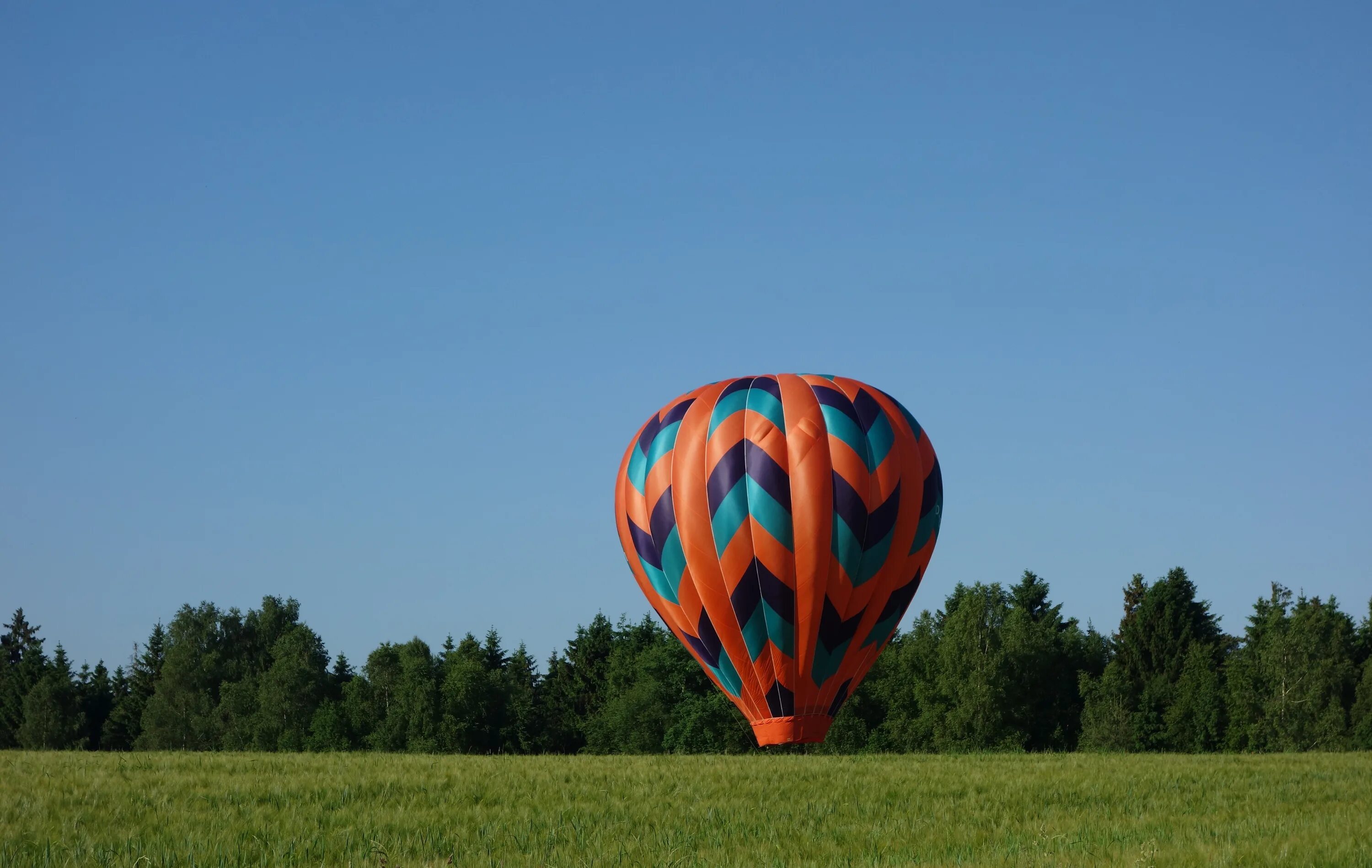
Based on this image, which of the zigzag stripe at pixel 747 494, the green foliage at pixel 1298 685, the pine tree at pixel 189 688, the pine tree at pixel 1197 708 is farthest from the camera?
the pine tree at pixel 189 688

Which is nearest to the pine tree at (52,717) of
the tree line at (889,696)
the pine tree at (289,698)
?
the tree line at (889,696)

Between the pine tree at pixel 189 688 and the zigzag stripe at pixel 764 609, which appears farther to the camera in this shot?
the pine tree at pixel 189 688

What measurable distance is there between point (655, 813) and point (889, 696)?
5771 cm

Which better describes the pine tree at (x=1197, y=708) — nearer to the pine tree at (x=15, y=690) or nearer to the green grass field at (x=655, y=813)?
the green grass field at (x=655, y=813)

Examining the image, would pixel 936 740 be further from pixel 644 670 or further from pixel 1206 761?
pixel 1206 761

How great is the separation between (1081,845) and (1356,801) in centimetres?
804

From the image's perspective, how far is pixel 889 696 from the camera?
7369 centimetres

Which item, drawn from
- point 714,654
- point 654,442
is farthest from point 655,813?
point 654,442

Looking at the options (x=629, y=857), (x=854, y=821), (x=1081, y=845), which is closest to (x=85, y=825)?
(x=629, y=857)

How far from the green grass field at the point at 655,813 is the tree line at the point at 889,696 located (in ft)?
131

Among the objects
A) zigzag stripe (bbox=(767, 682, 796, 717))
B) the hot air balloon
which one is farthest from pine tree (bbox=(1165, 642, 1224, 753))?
zigzag stripe (bbox=(767, 682, 796, 717))

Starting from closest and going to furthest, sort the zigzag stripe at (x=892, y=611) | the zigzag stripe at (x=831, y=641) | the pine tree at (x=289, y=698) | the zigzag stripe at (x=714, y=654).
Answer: the zigzag stripe at (x=831, y=641) < the zigzag stripe at (x=714, y=654) < the zigzag stripe at (x=892, y=611) < the pine tree at (x=289, y=698)

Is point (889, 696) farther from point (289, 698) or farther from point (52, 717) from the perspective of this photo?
point (52, 717)

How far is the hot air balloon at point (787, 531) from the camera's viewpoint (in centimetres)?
2942
